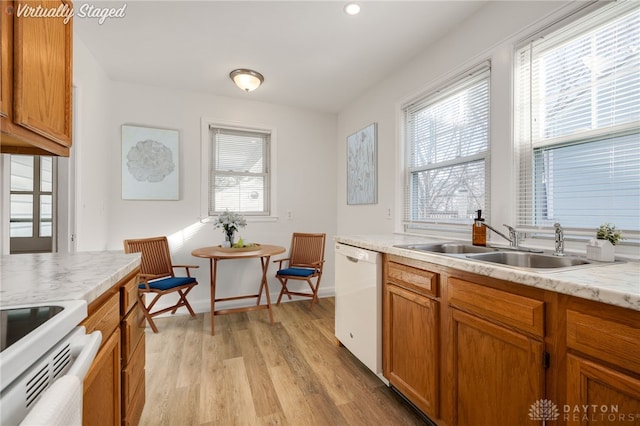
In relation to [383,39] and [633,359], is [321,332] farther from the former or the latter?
[383,39]

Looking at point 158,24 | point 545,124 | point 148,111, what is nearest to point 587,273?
point 545,124

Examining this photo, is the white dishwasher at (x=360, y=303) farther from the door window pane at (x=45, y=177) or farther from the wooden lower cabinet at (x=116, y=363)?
the door window pane at (x=45, y=177)

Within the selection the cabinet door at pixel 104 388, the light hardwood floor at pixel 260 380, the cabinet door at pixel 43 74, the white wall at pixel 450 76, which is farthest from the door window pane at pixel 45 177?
the white wall at pixel 450 76

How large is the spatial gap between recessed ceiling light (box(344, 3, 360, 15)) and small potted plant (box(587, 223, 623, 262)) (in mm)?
1927

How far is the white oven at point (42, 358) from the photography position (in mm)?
501

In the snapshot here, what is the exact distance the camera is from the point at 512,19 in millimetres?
1775

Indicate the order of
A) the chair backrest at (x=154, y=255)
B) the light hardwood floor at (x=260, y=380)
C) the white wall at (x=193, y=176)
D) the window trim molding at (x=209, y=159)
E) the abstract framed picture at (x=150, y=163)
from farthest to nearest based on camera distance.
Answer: the window trim molding at (x=209, y=159), the abstract framed picture at (x=150, y=163), the chair backrest at (x=154, y=255), the white wall at (x=193, y=176), the light hardwood floor at (x=260, y=380)

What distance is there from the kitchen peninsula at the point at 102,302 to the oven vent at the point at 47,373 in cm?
20

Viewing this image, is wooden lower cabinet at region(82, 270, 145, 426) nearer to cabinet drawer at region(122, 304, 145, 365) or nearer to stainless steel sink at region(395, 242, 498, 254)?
cabinet drawer at region(122, 304, 145, 365)

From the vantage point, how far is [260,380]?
199 centimetres

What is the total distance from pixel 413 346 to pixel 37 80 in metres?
2.19

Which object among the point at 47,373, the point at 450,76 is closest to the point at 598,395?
the point at 47,373

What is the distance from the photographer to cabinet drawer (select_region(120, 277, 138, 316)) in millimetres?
1264

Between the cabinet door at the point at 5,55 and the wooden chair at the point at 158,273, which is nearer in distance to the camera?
the cabinet door at the point at 5,55
